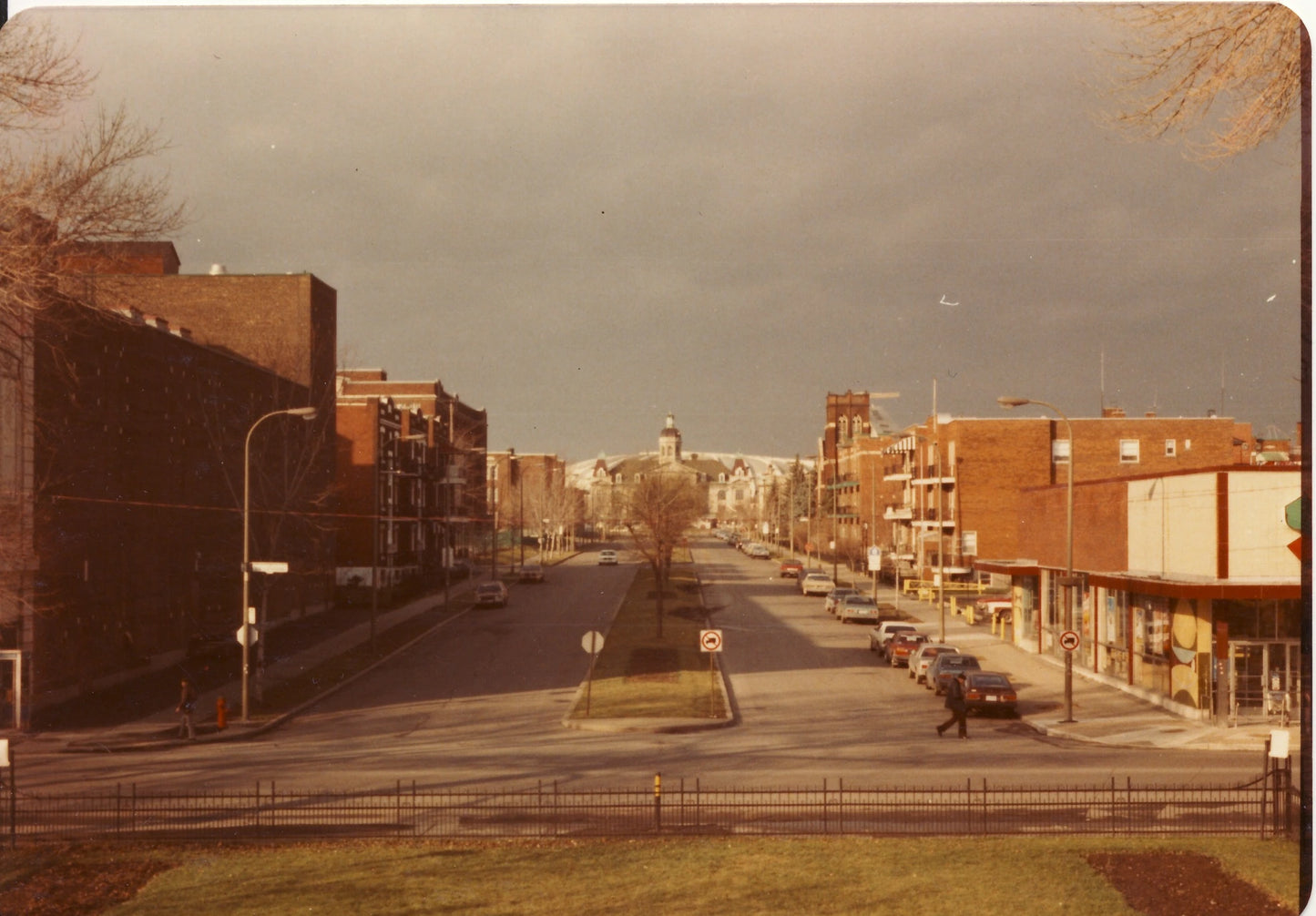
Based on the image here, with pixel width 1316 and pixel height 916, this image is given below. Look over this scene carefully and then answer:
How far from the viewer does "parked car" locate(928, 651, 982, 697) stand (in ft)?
106

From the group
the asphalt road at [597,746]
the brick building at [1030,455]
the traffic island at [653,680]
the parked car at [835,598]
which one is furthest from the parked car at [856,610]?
the brick building at [1030,455]

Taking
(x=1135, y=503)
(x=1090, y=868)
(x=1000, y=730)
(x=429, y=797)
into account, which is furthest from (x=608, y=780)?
(x=1135, y=503)

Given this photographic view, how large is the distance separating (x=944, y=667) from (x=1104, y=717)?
4674 mm

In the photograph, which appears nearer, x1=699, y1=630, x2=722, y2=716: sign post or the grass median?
x1=699, y1=630, x2=722, y2=716: sign post

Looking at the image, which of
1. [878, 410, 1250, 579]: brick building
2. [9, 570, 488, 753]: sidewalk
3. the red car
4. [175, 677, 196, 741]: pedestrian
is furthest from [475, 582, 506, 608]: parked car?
[175, 677, 196, 741]: pedestrian

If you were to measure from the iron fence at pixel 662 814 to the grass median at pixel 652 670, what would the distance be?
9868mm

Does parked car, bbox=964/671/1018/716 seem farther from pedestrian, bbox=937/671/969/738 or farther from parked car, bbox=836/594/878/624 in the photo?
parked car, bbox=836/594/878/624

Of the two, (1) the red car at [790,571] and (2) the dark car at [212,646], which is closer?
(2) the dark car at [212,646]

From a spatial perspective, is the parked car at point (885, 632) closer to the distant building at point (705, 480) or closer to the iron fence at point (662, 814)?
the iron fence at point (662, 814)

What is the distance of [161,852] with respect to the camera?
16406mm

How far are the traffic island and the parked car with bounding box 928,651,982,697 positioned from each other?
5.93 metres

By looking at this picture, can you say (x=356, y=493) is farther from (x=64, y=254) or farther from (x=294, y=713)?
(x=64, y=254)

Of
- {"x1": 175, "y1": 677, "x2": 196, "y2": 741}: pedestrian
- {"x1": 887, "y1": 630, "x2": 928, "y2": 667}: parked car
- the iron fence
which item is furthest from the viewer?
{"x1": 887, "y1": 630, "x2": 928, "y2": 667}: parked car

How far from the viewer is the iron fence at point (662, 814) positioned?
56.5 feet
